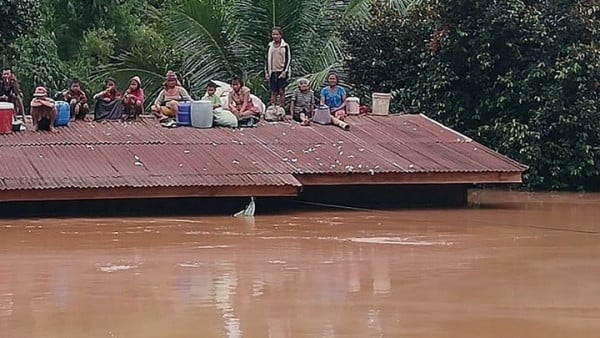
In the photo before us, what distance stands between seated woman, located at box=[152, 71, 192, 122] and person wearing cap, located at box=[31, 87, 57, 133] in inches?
64.7

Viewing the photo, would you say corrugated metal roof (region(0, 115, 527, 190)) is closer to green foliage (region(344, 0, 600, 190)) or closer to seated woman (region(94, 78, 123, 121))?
seated woman (region(94, 78, 123, 121))

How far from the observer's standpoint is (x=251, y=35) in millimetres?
19312

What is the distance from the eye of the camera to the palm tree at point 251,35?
19.2 metres

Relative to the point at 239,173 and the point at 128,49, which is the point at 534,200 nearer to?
the point at 239,173

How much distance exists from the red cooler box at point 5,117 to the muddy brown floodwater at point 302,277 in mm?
2189

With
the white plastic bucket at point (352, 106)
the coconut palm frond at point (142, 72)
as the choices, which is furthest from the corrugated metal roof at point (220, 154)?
the coconut palm frond at point (142, 72)

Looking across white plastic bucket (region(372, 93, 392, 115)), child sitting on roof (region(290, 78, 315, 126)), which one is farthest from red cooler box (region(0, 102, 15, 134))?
white plastic bucket (region(372, 93, 392, 115))

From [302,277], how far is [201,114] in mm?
6561

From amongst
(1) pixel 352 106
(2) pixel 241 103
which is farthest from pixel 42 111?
(1) pixel 352 106

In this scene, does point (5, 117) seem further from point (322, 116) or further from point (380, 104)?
point (380, 104)

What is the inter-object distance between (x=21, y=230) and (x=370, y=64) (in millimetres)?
8710

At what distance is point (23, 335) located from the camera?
253 inches

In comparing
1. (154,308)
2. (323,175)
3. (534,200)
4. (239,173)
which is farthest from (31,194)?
(534,200)

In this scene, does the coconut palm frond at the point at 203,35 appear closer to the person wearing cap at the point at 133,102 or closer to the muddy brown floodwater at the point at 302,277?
the person wearing cap at the point at 133,102
